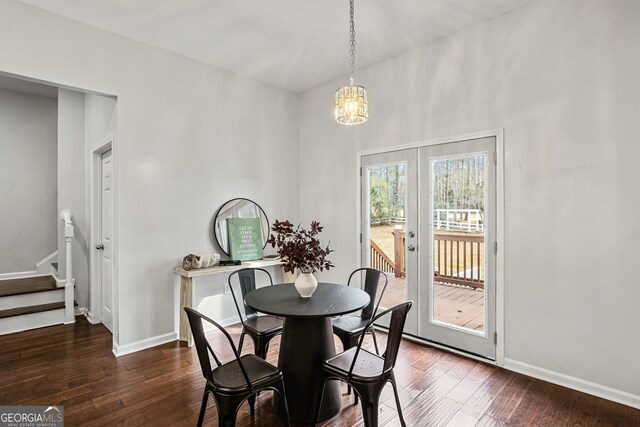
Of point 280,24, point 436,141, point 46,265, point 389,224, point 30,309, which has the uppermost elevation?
point 280,24

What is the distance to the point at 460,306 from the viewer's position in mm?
3318

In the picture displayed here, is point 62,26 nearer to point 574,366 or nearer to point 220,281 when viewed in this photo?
point 220,281

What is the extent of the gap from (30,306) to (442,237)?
4925mm

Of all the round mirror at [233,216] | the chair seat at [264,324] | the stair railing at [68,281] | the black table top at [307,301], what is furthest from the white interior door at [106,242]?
the black table top at [307,301]

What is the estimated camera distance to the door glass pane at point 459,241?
318cm

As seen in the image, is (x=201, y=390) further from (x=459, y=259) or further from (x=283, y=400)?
(x=459, y=259)

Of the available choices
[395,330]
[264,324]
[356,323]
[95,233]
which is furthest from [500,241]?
[95,233]

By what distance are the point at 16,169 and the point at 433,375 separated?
20.2ft

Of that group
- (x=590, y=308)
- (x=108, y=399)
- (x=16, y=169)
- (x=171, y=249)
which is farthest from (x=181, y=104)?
(x=590, y=308)

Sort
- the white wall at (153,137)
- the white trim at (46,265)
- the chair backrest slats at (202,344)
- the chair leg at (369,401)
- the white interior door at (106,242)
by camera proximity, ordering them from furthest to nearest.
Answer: the white trim at (46,265)
the white interior door at (106,242)
the white wall at (153,137)
the chair leg at (369,401)
the chair backrest slats at (202,344)

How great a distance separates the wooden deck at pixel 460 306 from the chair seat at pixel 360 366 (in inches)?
58.8

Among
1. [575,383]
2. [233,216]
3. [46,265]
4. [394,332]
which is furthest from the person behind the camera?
[46,265]

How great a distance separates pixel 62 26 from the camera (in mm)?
2975

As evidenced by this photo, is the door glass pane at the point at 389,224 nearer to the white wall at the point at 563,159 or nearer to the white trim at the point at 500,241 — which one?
the white wall at the point at 563,159
